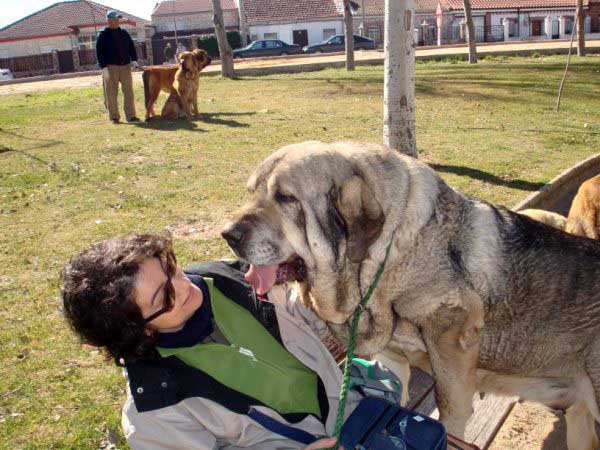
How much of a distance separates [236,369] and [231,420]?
19 cm

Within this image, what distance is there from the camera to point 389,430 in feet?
8.15

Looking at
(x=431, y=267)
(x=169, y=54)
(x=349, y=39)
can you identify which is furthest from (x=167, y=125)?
(x=169, y=54)

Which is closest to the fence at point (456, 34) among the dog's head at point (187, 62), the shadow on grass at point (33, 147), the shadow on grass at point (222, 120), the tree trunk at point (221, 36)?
the tree trunk at point (221, 36)

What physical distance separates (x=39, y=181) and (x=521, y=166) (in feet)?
22.7

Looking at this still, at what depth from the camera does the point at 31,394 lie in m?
3.83

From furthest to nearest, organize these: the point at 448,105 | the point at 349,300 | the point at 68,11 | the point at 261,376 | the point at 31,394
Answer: the point at 68,11 < the point at 448,105 < the point at 31,394 < the point at 349,300 < the point at 261,376

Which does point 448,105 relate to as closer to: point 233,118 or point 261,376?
point 233,118

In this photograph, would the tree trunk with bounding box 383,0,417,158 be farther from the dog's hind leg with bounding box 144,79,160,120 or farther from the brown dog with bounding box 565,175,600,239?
the dog's hind leg with bounding box 144,79,160,120

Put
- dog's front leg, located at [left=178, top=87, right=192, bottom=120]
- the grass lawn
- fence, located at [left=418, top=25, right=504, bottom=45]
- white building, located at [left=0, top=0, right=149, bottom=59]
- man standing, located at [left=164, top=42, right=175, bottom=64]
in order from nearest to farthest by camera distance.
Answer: the grass lawn < dog's front leg, located at [left=178, top=87, right=192, bottom=120] < man standing, located at [left=164, top=42, right=175, bottom=64] < white building, located at [left=0, top=0, right=149, bottom=59] < fence, located at [left=418, top=25, right=504, bottom=45]

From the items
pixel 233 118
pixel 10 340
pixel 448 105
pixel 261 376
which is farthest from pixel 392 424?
pixel 448 105

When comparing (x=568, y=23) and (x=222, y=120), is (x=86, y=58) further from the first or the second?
(x=568, y=23)

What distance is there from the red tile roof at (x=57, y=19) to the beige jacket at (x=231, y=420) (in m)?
63.9

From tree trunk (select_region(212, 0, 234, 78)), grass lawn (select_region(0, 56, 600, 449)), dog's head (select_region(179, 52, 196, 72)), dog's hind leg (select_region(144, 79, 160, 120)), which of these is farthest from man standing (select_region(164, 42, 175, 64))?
dog's head (select_region(179, 52, 196, 72))

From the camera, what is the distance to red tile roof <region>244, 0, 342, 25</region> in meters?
66.8
